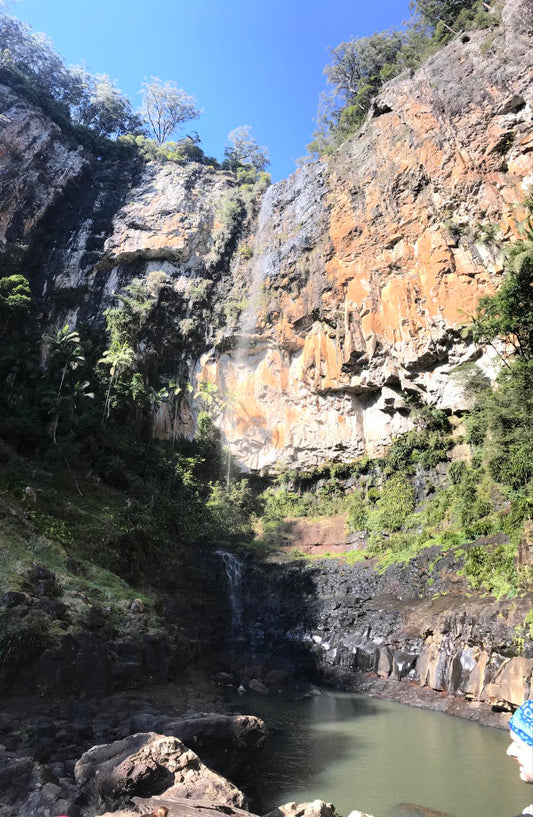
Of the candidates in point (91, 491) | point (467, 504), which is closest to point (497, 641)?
point (467, 504)

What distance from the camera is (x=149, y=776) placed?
5.44 m

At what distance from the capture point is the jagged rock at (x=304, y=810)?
488 centimetres

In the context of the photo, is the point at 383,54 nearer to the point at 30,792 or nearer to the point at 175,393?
the point at 175,393

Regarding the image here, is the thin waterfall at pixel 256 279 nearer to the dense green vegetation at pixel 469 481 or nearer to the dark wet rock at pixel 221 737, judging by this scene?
the dense green vegetation at pixel 469 481

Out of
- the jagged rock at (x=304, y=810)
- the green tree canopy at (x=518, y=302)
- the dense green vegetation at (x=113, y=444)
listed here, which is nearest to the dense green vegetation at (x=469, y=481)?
the green tree canopy at (x=518, y=302)

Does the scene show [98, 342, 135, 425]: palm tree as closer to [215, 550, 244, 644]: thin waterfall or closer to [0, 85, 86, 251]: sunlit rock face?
[0, 85, 86, 251]: sunlit rock face

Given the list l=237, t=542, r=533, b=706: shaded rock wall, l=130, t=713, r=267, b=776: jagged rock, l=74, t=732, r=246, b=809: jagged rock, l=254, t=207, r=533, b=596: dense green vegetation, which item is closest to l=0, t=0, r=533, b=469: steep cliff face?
l=254, t=207, r=533, b=596: dense green vegetation

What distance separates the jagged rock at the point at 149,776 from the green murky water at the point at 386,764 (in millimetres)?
1160

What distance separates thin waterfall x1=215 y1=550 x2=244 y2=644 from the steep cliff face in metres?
7.80

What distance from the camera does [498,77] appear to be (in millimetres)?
19844

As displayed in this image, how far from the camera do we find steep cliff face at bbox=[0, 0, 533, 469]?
19781mm

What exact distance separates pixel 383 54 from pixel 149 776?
38145mm

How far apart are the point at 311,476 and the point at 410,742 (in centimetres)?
1754

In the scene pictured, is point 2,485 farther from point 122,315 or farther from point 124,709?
point 122,315
